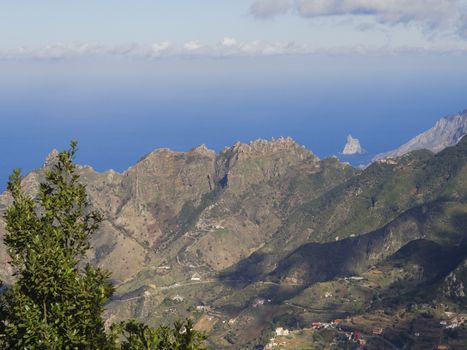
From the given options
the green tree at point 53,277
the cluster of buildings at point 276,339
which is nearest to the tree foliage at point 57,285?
the green tree at point 53,277

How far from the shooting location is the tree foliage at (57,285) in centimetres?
2259

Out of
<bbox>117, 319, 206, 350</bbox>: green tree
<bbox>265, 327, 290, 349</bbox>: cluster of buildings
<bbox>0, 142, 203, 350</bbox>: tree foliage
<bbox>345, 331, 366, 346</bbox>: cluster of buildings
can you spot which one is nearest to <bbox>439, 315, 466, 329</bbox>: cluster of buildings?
<bbox>345, 331, 366, 346</bbox>: cluster of buildings

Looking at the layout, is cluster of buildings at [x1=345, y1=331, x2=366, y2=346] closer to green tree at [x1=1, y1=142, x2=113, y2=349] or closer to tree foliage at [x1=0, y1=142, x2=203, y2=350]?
tree foliage at [x1=0, y1=142, x2=203, y2=350]

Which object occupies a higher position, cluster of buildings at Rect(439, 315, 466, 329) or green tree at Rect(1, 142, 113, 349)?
green tree at Rect(1, 142, 113, 349)

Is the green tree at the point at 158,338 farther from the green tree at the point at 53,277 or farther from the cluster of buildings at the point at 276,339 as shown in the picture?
the cluster of buildings at the point at 276,339

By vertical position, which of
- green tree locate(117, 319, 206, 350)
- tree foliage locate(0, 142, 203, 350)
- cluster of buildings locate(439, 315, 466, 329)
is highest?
tree foliage locate(0, 142, 203, 350)

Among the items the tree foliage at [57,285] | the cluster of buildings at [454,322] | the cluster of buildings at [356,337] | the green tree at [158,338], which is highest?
the tree foliage at [57,285]

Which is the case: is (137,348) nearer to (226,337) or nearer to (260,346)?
(260,346)

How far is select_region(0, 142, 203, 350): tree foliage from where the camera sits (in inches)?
890

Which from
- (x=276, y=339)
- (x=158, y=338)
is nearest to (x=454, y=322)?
(x=276, y=339)

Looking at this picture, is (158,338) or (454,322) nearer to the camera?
(158,338)

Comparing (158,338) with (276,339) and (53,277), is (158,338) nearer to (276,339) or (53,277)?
(53,277)

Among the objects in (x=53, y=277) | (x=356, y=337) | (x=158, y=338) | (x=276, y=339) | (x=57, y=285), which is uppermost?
(x=53, y=277)

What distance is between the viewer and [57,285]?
75.3 ft
